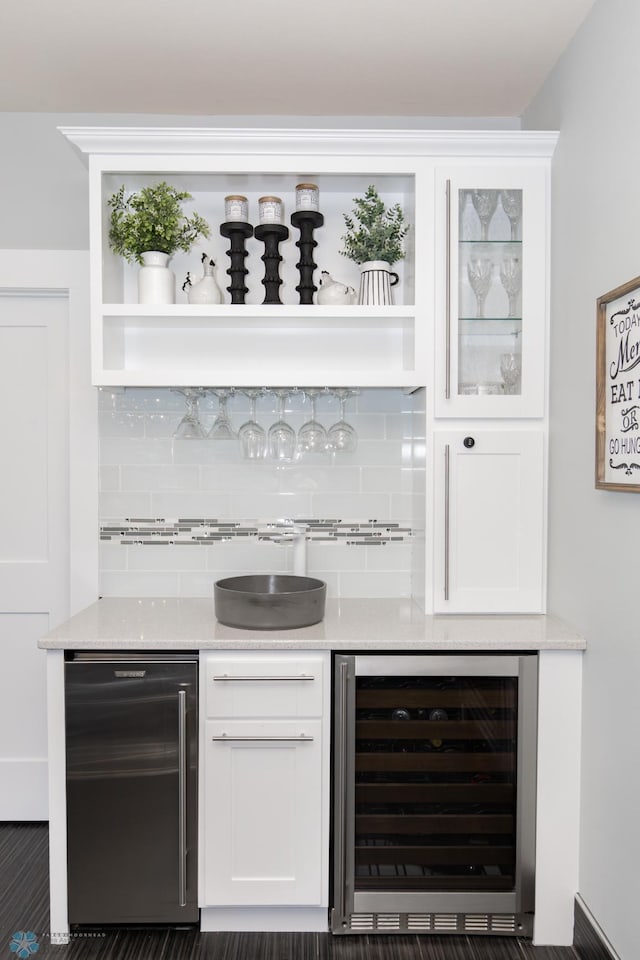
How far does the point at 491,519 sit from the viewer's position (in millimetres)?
2395

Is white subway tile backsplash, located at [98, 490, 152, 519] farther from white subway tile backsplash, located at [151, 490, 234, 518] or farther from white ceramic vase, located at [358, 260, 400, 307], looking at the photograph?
white ceramic vase, located at [358, 260, 400, 307]

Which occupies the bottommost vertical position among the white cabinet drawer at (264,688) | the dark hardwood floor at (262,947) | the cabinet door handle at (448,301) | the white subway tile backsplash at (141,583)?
the dark hardwood floor at (262,947)

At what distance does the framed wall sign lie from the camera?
1.73 metres

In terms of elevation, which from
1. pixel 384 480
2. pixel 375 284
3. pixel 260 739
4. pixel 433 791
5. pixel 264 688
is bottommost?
pixel 433 791

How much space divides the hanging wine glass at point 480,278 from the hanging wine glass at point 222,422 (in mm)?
961

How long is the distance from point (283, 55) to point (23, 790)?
292cm

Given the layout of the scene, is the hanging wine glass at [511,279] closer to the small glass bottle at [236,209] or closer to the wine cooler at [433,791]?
the small glass bottle at [236,209]

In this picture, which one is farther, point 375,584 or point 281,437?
point 375,584

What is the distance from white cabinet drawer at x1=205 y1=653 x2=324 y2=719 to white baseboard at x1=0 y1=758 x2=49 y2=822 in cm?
119

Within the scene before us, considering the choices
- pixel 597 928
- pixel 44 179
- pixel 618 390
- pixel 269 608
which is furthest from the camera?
pixel 44 179

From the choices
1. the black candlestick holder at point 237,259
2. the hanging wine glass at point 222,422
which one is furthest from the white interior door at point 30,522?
the black candlestick holder at point 237,259

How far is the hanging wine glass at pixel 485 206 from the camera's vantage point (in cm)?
238

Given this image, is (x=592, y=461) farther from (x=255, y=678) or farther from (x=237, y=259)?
(x=237, y=259)

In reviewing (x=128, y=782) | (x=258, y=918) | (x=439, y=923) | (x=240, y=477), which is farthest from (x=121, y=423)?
(x=439, y=923)
